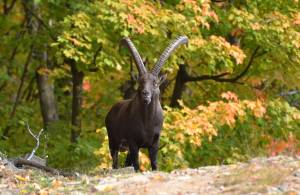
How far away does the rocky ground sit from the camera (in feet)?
21.8

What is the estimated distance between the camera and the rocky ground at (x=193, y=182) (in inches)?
261

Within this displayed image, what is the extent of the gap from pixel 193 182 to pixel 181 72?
34.7 ft

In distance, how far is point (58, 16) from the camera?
17000 millimetres

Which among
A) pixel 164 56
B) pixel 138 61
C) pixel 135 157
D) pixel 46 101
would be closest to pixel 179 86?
pixel 46 101

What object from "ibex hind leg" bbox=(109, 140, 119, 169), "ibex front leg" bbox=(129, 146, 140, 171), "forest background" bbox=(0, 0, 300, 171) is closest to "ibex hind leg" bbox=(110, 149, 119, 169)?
"ibex hind leg" bbox=(109, 140, 119, 169)

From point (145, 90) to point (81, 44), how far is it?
14.3 feet

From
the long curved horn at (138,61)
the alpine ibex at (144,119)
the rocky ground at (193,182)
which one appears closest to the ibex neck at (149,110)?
the alpine ibex at (144,119)

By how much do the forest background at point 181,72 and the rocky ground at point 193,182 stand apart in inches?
162

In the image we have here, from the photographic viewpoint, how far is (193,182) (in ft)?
23.2

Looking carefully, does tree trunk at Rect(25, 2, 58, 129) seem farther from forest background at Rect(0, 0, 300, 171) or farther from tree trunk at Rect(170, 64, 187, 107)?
tree trunk at Rect(170, 64, 187, 107)

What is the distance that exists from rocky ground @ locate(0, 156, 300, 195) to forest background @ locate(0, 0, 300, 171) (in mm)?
4122

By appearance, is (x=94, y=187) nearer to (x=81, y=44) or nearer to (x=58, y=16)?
(x=81, y=44)

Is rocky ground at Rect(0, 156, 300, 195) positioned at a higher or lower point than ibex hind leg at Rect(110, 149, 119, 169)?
higher

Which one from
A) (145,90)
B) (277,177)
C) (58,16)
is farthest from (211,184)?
(58,16)
